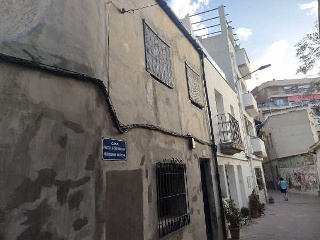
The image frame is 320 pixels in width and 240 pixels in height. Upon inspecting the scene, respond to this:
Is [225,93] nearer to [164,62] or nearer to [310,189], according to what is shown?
[164,62]

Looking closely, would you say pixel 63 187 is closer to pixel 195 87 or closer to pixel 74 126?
pixel 74 126

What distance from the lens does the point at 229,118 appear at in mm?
10469

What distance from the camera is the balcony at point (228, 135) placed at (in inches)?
381

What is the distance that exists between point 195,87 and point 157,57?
8.64 feet

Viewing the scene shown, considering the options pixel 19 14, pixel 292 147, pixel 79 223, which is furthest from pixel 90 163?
pixel 292 147

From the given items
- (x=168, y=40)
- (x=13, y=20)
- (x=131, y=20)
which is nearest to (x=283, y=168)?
(x=168, y=40)

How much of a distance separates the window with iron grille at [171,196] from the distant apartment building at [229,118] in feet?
12.7

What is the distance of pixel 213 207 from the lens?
7.84 meters

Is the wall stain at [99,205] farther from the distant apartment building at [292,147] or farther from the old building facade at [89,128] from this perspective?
the distant apartment building at [292,147]

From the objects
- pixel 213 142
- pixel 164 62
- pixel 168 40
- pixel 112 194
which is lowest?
pixel 112 194

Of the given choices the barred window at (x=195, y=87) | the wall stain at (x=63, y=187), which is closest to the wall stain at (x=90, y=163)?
the wall stain at (x=63, y=187)

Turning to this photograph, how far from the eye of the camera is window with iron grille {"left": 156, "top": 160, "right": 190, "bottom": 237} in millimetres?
4964

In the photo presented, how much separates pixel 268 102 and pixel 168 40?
47.5m

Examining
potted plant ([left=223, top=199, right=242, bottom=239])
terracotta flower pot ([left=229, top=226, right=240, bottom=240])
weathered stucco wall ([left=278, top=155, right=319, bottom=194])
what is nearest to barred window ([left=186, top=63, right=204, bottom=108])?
potted plant ([left=223, top=199, right=242, bottom=239])
